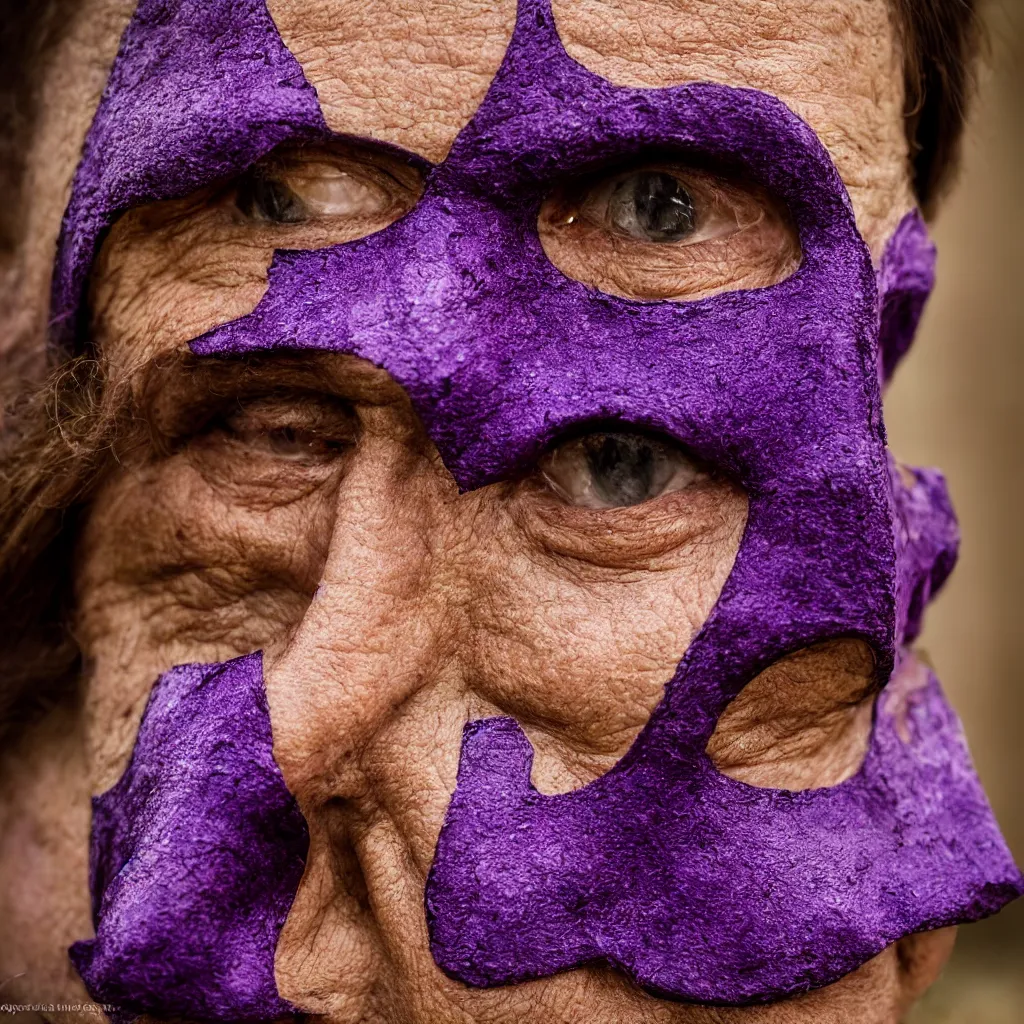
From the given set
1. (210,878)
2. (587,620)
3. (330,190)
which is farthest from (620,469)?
(210,878)

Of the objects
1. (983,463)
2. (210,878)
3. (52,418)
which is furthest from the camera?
(983,463)

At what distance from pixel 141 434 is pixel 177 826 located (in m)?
0.39

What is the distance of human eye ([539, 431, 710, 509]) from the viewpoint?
45.3 inches

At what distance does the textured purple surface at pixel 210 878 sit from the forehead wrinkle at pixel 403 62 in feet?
1.62

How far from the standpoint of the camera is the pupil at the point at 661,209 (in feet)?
3.79

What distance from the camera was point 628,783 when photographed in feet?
3.68

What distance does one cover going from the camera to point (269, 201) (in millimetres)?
1193

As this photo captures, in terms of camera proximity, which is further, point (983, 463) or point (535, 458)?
point (983, 463)

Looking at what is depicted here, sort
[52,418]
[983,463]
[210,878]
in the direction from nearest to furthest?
[210,878] → [52,418] → [983,463]

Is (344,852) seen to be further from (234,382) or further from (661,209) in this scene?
(661,209)

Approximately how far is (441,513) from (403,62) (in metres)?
0.40

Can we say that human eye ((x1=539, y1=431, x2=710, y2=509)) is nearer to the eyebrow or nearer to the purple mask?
the purple mask

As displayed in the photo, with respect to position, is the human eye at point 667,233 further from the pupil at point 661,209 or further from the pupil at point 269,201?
the pupil at point 269,201

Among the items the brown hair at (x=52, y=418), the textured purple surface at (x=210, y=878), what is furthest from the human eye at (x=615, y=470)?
the brown hair at (x=52, y=418)
